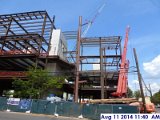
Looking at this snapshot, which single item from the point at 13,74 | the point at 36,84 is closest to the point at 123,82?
the point at 36,84

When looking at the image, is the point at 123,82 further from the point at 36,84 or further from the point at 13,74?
the point at 13,74

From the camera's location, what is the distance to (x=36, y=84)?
42281 millimetres

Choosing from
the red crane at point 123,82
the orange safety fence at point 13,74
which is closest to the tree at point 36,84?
the orange safety fence at point 13,74

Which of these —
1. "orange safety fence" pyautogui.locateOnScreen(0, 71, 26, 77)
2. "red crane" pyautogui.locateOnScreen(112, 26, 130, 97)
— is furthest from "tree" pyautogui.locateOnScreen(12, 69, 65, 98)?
"red crane" pyautogui.locateOnScreen(112, 26, 130, 97)

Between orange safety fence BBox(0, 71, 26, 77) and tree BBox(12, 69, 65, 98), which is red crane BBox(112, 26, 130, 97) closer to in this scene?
tree BBox(12, 69, 65, 98)

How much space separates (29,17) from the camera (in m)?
51.1

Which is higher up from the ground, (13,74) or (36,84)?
(13,74)

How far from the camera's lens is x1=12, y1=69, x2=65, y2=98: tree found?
4125cm

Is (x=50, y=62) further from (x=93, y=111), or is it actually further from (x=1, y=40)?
(x=93, y=111)

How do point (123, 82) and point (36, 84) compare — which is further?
point (123, 82)

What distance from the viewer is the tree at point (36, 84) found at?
41.2m

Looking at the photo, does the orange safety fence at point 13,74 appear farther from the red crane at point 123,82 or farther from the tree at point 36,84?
the red crane at point 123,82

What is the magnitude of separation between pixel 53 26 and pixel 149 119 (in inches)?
1588

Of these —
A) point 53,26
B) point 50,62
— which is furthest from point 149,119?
point 53,26
